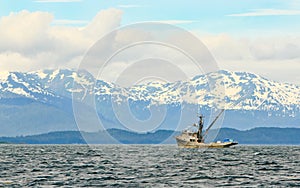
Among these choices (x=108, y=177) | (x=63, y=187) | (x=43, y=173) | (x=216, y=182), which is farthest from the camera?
(x=43, y=173)

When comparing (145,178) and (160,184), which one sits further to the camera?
(145,178)

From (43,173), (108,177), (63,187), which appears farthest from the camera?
(43,173)

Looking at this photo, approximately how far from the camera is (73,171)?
116250 mm

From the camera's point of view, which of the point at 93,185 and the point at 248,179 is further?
the point at 248,179

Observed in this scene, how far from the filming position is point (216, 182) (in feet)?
310

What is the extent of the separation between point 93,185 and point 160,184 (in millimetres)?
9076

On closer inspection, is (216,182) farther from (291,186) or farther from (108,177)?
(108,177)

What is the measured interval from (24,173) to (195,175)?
1161 inches

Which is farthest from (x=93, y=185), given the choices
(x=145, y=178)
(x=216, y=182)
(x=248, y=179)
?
(x=248, y=179)

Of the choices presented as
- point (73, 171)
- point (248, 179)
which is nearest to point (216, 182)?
point (248, 179)

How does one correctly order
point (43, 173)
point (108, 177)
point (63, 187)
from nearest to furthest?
point (63, 187), point (108, 177), point (43, 173)

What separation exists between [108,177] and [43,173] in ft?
52.4

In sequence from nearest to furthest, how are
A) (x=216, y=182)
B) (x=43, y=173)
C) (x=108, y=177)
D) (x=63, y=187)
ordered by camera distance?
1. (x=63, y=187)
2. (x=216, y=182)
3. (x=108, y=177)
4. (x=43, y=173)

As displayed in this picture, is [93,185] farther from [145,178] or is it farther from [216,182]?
[216,182]
